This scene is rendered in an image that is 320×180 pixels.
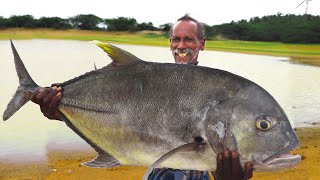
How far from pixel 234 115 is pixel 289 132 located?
320mm

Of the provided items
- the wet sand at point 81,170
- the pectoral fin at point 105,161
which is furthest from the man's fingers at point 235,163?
the wet sand at point 81,170

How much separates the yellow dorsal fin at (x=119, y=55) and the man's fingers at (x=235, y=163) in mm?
798

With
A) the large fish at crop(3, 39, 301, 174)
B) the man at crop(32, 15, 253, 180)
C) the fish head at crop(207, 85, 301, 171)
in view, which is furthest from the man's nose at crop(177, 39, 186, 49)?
the fish head at crop(207, 85, 301, 171)

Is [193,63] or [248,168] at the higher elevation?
[193,63]

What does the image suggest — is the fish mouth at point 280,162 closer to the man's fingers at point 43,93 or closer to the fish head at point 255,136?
the fish head at point 255,136

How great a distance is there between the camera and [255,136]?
2.38 meters

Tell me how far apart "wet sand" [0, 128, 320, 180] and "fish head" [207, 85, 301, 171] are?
5106mm

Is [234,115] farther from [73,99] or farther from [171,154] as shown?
[73,99]

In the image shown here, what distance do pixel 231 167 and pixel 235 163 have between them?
3 centimetres

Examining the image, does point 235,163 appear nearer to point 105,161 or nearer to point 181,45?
point 105,161

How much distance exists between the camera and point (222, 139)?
2373mm

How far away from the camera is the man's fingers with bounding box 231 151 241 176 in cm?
238

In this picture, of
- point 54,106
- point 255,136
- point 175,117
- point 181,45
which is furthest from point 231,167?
point 181,45

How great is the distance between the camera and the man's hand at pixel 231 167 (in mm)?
2369
